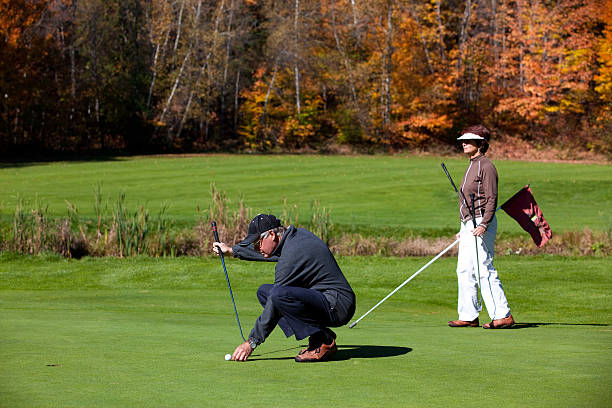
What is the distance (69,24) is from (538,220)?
48.3 meters

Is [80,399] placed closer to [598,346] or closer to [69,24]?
[598,346]

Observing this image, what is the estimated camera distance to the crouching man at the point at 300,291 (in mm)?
6504

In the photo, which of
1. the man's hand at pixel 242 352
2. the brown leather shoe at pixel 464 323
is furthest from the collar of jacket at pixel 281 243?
the brown leather shoe at pixel 464 323

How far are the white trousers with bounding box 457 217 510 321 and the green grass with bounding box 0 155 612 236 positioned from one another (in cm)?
1131

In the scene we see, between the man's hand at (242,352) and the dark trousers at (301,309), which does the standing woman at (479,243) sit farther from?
the man's hand at (242,352)

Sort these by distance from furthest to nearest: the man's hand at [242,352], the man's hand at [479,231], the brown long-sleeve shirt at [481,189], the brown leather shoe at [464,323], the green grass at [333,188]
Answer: the green grass at [333,188] < the brown leather shoe at [464,323] < the brown long-sleeve shirt at [481,189] < the man's hand at [479,231] < the man's hand at [242,352]

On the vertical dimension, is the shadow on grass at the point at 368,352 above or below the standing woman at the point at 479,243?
below

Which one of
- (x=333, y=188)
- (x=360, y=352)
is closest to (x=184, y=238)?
(x=360, y=352)

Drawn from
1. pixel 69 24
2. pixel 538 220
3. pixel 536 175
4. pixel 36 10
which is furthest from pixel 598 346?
pixel 69 24

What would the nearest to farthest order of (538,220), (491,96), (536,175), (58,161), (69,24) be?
(538,220) → (536,175) → (58,161) → (69,24) → (491,96)

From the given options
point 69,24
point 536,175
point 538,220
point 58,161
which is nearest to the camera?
point 538,220

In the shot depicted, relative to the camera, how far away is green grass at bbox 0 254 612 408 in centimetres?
515

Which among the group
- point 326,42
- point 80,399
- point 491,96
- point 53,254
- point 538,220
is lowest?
point 53,254

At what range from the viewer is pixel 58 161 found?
45031 mm
